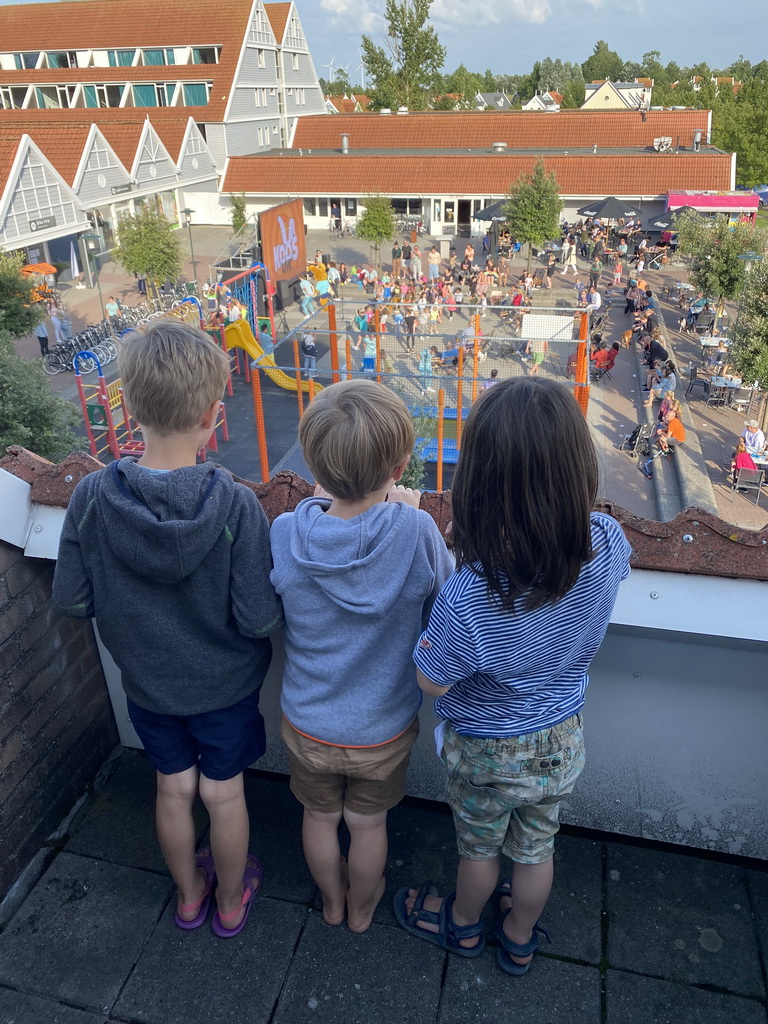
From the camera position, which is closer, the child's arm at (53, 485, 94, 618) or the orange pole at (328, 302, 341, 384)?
the child's arm at (53, 485, 94, 618)

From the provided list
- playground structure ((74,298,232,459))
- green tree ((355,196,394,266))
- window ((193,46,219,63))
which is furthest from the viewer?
window ((193,46,219,63))

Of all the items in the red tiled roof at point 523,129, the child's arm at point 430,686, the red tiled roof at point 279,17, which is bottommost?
the child's arm at point 430,686

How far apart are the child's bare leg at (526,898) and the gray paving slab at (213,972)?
2.02ft

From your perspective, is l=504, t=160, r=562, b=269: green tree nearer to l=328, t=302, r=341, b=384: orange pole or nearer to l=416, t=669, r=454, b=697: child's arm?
l=328, t=302, r=341, b=384: orange pole

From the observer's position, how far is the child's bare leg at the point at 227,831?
197cm

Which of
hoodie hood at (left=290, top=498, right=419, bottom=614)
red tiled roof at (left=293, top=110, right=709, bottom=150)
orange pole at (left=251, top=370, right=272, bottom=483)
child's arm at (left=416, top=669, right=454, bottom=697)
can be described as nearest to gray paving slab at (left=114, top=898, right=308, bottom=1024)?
child's arm at (left=416, top=669, right=454, bottom=697)

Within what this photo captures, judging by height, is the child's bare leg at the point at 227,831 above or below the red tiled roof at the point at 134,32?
below

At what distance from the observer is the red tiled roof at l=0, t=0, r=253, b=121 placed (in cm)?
3644

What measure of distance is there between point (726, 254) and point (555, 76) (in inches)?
3252

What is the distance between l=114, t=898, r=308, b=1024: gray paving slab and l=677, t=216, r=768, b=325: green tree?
17.8 m

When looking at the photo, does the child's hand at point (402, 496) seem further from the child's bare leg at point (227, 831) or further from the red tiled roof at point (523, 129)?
the red tiled roof at point (523, 129)

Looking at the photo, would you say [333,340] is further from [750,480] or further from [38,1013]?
[38,1013]

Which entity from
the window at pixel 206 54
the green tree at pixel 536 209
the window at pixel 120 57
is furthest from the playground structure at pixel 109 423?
the window at pixel 120 57

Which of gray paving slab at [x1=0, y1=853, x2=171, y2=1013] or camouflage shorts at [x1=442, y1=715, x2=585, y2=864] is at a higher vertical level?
camouflage shorts at [x1=442, y1=715, x2=585, y2=864]
